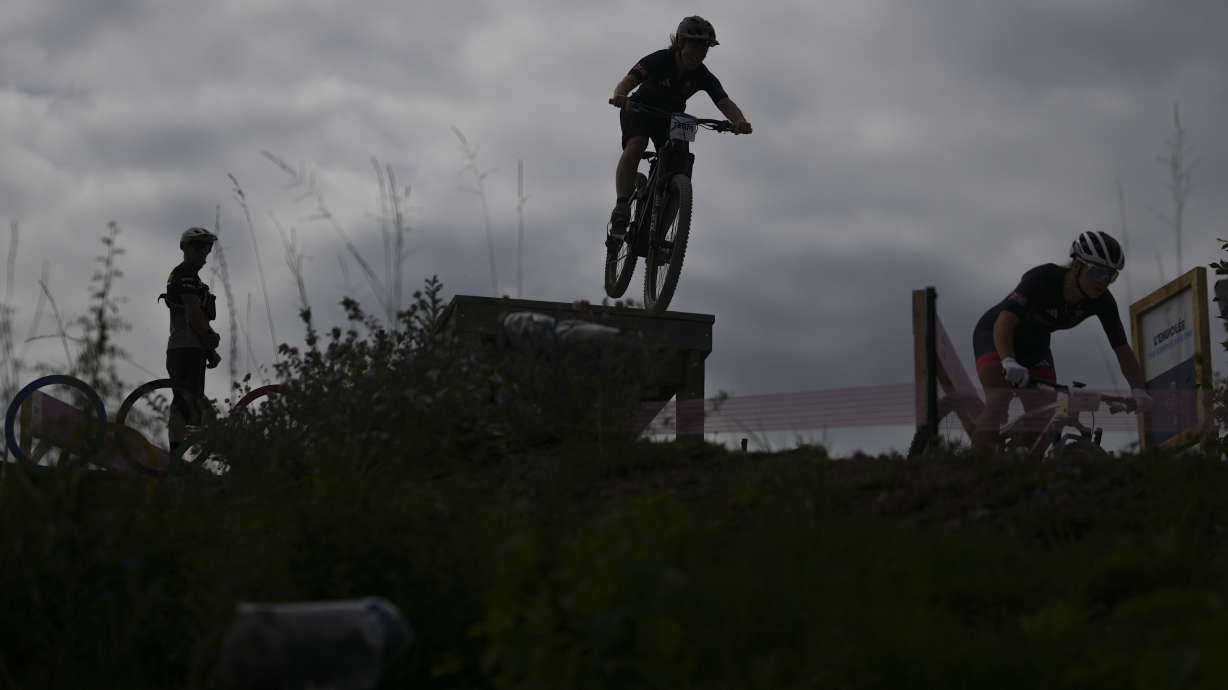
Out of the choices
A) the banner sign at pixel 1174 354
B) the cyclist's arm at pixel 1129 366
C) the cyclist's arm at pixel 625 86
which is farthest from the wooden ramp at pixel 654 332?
the banner sign at pixel 1174 354

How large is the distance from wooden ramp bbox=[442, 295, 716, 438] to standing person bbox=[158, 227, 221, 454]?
1933 millimetres

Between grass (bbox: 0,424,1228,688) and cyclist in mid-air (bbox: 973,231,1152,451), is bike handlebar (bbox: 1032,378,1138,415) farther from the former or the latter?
grass (bbox: 0,424,1228,688)

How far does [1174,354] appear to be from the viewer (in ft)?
35.3

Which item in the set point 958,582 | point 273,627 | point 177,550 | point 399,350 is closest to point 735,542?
point 958,582

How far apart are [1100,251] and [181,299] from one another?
5.93 metres

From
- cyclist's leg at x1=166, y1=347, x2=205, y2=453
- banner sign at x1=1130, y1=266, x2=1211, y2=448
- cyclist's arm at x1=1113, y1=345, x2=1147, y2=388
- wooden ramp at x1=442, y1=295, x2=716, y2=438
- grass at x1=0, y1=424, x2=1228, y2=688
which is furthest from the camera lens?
cyclist's leg at x1=166, y1=347, x2=205, y2=453

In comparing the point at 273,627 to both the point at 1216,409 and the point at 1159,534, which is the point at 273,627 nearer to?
the point at 1159,534

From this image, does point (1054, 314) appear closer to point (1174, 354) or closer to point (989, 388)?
point (989, 388)

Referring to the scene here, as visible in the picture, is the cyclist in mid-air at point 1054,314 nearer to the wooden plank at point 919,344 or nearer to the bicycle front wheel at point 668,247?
the wooden plank at point 919,344

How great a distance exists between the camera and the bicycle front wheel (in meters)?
10.6

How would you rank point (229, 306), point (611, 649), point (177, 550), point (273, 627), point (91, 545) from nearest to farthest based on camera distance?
point (273, 627)
point (611, 649)
point (91, 545)
point (177, 550)
point (229, 306)

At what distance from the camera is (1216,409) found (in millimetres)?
8031

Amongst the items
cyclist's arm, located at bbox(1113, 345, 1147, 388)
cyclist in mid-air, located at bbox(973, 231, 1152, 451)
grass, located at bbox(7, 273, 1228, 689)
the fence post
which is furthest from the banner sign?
grass, located at bbox(7, 273, 1228, 689)

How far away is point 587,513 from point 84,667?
174 centimetres
